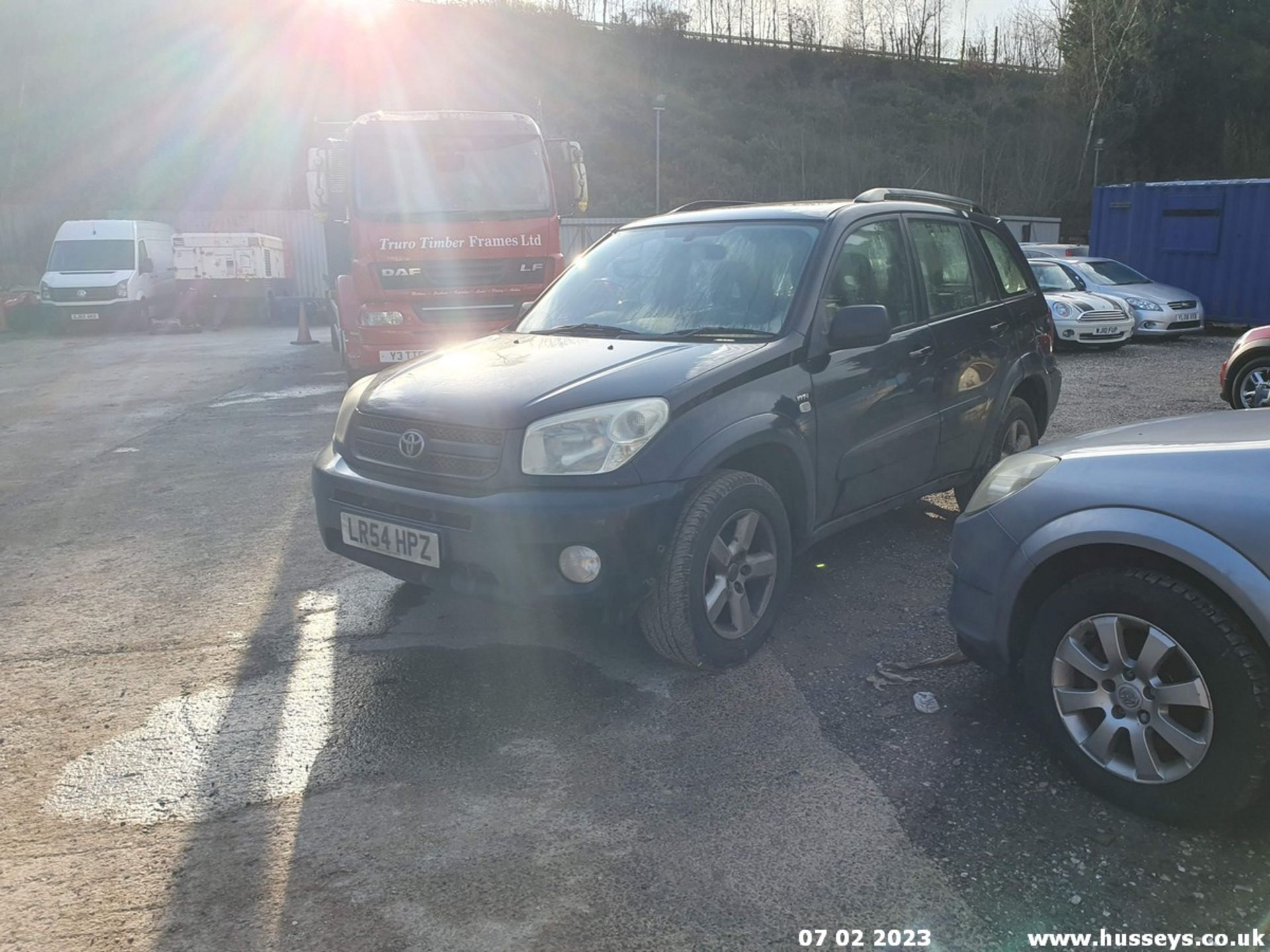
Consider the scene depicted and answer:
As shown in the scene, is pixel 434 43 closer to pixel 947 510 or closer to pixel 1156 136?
pixel 1156 136

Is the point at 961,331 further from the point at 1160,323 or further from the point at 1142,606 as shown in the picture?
the point at 1160,323

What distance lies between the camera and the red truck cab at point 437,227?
944 centimetres

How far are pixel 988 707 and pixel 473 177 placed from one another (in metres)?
8.00

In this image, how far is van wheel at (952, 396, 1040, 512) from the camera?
533 centimetres

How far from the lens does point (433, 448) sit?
12.0 ft

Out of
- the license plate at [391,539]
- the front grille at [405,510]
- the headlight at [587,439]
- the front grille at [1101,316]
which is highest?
the headlight at [587,439]

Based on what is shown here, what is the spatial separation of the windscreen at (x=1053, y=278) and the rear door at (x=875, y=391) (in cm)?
1192

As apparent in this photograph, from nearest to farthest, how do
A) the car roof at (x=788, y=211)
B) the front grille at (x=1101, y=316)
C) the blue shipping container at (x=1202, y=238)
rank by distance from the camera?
the car roof at (x=788, y=211) < the front grille at (x=1101, y=316) < the blue shipping container at (x=1202, y=238)

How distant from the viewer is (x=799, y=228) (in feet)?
14.5

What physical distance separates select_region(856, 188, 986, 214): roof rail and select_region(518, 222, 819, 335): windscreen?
0.61 metres

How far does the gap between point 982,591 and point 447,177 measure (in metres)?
8.03

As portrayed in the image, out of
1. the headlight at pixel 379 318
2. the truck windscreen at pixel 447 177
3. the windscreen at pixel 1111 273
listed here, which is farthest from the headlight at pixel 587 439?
the windscreen at pixel 1111 273

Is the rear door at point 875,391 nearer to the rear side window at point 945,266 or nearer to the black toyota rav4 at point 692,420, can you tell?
the black toyota rav4 at point 692,420

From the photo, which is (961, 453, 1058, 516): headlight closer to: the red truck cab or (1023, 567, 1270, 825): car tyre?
(1023, 567, 1270, 825): car tyre
